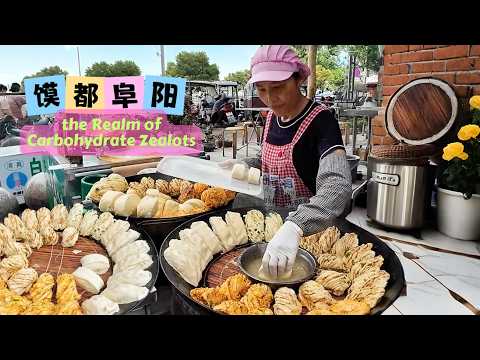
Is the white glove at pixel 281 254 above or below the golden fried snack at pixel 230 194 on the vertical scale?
below

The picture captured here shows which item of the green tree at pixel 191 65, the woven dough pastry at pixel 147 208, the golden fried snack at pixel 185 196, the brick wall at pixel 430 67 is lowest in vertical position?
the golden fried snack at pixel 185 196

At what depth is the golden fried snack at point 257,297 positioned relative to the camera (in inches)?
38.9

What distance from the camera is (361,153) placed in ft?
18.3

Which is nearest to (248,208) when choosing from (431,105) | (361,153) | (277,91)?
(277,91)

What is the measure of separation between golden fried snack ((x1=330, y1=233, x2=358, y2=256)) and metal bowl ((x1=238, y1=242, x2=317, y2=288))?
0.13m

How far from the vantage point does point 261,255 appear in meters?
1.31

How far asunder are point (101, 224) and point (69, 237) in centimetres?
14

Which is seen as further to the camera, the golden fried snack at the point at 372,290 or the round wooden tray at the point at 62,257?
the round wooden tray at the point at 62,257

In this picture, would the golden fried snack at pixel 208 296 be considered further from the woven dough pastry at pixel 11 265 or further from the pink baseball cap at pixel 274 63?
the pink baseball cap at pixel 274 63

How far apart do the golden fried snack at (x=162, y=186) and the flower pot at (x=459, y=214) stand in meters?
2.61

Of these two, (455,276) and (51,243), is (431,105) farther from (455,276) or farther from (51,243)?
(51,243)

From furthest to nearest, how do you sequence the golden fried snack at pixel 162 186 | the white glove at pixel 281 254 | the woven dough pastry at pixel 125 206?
the golden fried snack at pixel 162 186 < the woven dough pastry at pixel 125 206 < the white glove at pixel 281 254

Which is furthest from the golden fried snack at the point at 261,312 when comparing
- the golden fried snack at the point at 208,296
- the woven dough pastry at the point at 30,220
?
the woven dough pastry at the point at 30,220

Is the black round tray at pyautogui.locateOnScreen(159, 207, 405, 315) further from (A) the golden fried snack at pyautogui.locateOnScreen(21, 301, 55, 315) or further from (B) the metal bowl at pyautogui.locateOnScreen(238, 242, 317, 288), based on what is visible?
(A) the golden fried snack at pyautogui.locateOnScreen(21, 301, 55, 315)
